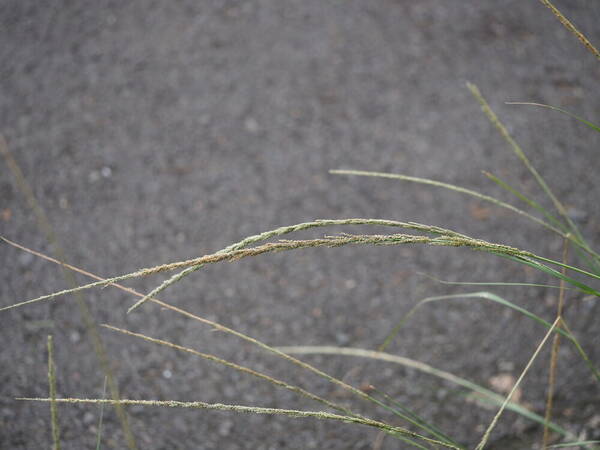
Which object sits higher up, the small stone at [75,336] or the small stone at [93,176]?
the small stone at [93,176]

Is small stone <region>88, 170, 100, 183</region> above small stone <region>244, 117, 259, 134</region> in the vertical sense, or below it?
below

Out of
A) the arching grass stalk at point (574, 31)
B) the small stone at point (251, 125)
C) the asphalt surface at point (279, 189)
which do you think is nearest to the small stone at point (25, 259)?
Answer: the asphalt surface at point (279, 189)

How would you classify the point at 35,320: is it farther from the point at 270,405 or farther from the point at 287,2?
the point at 287,2

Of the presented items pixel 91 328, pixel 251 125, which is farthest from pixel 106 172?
pixel 91 328

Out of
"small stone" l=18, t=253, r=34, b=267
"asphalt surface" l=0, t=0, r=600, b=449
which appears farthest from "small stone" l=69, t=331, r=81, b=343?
"small stone" l=18, t=253, r=34, b=267

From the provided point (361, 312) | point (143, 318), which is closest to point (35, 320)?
point (143, 318)

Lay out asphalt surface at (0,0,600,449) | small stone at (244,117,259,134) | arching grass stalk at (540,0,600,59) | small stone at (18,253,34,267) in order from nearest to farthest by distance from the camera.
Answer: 1. arching grass stalk at (540,0,600,59)
2. asphalt surface at (0,0,600,449)
3. small stone at (18,253,34,267)
4. small stone at (244,117,259,134)

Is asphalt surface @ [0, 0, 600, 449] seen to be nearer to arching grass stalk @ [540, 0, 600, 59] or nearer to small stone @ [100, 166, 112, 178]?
small stone @ [100, 166, 112, 178]

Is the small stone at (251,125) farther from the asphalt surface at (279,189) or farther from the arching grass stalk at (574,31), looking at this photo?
the arching grass stalk at (574,31)
